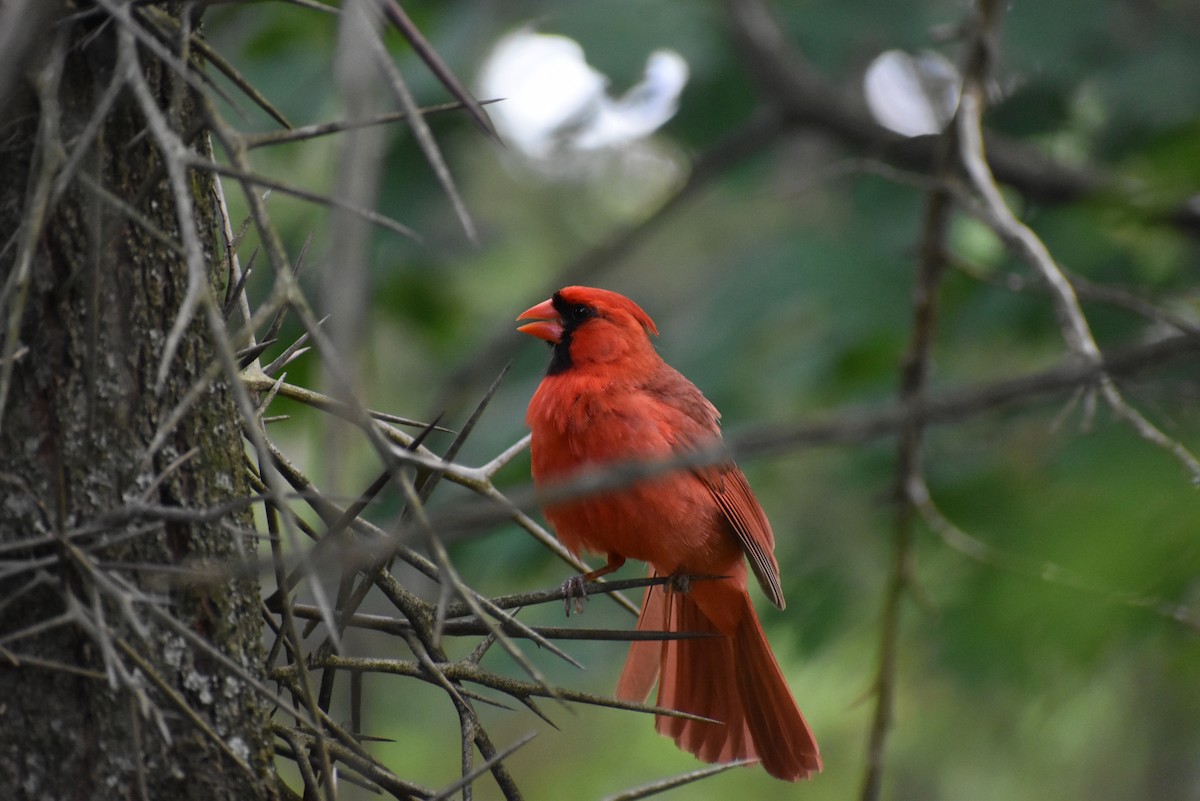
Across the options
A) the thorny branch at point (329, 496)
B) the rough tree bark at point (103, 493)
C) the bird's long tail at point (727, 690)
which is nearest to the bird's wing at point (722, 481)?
the bird's long tail at point (727, 690)

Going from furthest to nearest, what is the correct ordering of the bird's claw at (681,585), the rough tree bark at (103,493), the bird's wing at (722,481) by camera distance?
the bird's wing at (722,481), the bird's claw at (681,585), the rough tree bark at (103,493)

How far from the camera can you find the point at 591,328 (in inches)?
139

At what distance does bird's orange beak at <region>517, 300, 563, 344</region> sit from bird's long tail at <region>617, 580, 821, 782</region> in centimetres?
85

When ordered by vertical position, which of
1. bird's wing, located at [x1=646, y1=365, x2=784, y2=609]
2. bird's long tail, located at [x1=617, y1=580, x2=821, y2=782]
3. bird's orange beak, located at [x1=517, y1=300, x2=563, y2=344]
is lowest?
bird's long tail, located at [x1=617, y1=580, x2=821, y2=782]

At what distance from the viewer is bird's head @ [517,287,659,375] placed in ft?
11.5

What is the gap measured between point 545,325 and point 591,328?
0.50ft

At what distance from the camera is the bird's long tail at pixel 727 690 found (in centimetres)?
276

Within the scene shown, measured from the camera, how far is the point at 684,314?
5871 millimetres

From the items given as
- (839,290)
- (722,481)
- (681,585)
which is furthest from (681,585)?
(839,290)

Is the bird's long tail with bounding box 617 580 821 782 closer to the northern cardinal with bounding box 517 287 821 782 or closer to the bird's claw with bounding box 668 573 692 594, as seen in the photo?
the northern cardinal with bounding box 517 287 821 782

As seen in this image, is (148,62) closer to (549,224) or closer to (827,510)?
(827,510)

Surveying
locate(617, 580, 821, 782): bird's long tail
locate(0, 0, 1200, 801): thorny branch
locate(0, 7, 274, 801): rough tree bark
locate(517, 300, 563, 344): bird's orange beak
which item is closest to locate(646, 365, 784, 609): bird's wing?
locate(617, 580, 821, 782): bird's long tail

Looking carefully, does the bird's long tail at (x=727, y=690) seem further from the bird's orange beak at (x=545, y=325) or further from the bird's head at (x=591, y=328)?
the bird's orange beak at (x=545, y=325)

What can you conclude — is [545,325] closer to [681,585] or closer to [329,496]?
[681,585]
